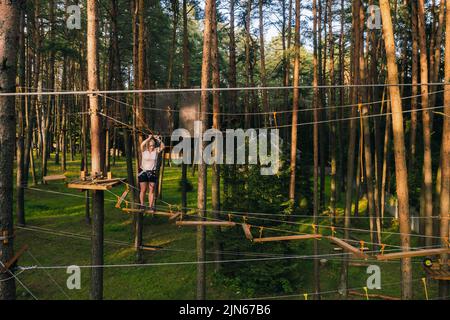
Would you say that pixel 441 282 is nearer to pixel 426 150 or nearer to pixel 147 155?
pixel 426 150

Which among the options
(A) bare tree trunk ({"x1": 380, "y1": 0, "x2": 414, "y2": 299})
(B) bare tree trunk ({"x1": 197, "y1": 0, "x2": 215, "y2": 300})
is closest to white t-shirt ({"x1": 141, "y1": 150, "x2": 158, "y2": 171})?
(B) bare tree trunk ({"x1": 197, "y1": 0, "x2": 215, "y2": 300})

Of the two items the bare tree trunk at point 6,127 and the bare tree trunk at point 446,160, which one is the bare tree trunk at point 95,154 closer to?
the bare tree trunk at point 6,127

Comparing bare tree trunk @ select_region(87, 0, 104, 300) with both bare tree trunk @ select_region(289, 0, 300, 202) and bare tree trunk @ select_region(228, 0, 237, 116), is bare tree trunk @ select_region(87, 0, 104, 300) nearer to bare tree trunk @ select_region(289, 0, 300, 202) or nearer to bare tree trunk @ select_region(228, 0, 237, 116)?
bare tree trunk @ select_region(289, 0, 300, 202)

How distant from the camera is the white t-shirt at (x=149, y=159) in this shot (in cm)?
905

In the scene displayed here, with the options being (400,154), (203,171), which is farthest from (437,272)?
(203,171)

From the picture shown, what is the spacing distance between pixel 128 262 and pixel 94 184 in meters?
8.25

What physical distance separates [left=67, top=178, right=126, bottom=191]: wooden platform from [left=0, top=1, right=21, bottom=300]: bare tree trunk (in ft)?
4.89

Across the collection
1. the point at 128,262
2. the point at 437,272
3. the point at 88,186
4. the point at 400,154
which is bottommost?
the point at 128,262

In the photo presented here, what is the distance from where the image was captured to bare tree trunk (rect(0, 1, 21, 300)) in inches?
225

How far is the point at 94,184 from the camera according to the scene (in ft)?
23.8

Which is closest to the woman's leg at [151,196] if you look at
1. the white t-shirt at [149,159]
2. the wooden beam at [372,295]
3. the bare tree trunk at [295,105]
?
the white t-shirt at [149,159]

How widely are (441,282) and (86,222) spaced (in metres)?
14.9

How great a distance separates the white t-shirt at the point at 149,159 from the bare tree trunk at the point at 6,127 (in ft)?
11.5

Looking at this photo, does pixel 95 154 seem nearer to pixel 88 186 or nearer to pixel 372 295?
pixel 88 186
